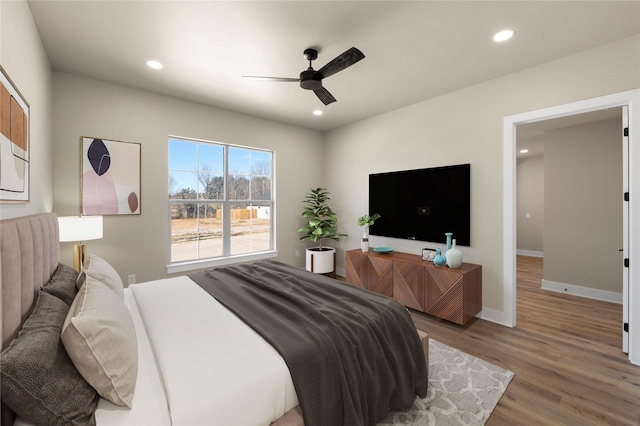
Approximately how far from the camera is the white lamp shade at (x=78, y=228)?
2410 mm

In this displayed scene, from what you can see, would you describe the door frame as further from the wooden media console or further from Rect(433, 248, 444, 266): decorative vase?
Rect(433, 248, 444, 266): decorative vase

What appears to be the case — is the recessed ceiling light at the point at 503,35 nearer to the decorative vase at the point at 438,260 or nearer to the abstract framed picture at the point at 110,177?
the decorative vase at the point at 438,260

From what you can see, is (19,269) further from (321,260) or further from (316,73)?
(321,260)

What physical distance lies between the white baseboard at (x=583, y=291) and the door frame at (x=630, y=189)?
1928 mm

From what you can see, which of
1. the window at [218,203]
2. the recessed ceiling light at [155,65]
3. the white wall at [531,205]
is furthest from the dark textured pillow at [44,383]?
the white wall at [531,205]

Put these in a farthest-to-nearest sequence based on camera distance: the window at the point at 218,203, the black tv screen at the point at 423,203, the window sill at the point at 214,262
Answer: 1. the window at the point at 218,203
2. the window sill at the point at 214,262
3. the black tv screen at the point at 423,203

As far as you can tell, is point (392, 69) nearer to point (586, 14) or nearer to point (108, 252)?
point (586, 14)

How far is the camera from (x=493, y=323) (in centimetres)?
308

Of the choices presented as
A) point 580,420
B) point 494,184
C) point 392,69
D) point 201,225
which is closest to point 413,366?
point 580,420

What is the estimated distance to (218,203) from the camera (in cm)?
419

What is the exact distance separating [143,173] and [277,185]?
6.58ft

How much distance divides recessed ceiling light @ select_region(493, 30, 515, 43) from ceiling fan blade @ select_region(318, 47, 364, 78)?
128cm

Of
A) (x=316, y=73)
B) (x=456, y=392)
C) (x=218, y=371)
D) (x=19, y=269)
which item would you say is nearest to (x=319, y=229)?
(x=316, y=73)

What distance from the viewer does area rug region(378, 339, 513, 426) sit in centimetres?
169
